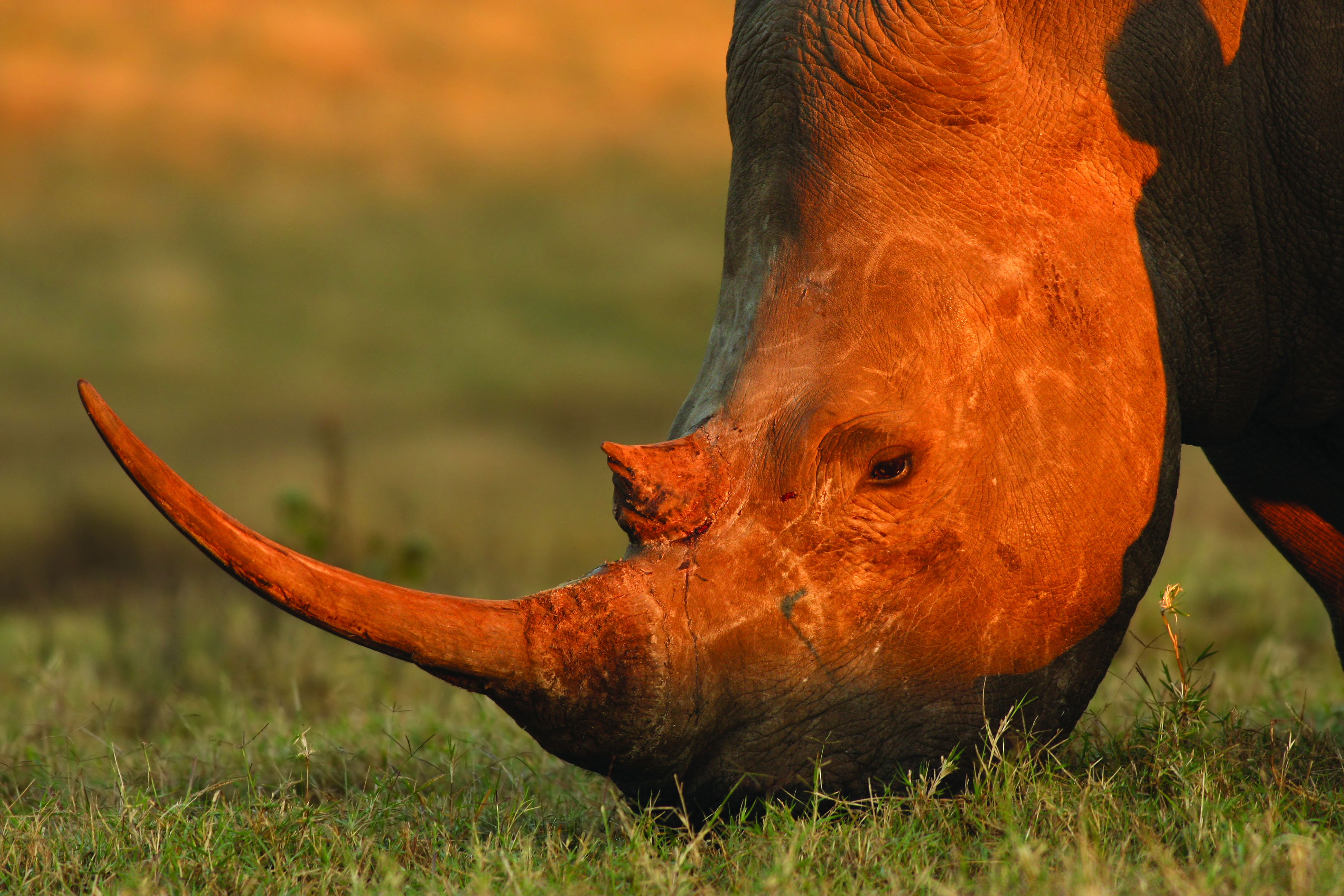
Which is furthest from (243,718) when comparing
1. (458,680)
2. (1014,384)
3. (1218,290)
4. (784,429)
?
(1218,290)

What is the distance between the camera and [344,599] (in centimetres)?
241

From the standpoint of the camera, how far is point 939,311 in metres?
2.77

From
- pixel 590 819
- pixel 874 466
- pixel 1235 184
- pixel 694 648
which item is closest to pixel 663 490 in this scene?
pixel 694 648

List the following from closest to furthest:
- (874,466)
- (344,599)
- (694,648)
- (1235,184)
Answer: (344,599) → (694,648) → (874,466) → (1235,184)

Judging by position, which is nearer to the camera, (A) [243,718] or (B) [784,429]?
(B) [784,429]

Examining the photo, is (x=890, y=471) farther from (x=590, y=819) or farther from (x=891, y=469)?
(x=590, y=819)

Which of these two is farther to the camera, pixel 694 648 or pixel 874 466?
pixel 874 466

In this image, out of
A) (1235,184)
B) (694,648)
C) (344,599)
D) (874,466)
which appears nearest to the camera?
(344,599)

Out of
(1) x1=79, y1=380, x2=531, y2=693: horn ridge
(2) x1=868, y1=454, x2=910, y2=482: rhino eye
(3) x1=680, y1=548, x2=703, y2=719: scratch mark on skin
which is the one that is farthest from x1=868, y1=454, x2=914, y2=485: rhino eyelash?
(1) x1=79, y1=380, x2=531, y2=693: horn ridge

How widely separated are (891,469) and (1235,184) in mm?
1070

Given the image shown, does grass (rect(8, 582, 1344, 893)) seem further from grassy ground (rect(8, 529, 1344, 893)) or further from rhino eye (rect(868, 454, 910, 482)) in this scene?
rhino eye (rect(868, 454, 910, 482))

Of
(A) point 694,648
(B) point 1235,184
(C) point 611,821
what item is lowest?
(C) point 611,821

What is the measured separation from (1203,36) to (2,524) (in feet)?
37.4

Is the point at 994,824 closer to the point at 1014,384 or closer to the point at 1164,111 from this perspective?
the point at 1014,384
